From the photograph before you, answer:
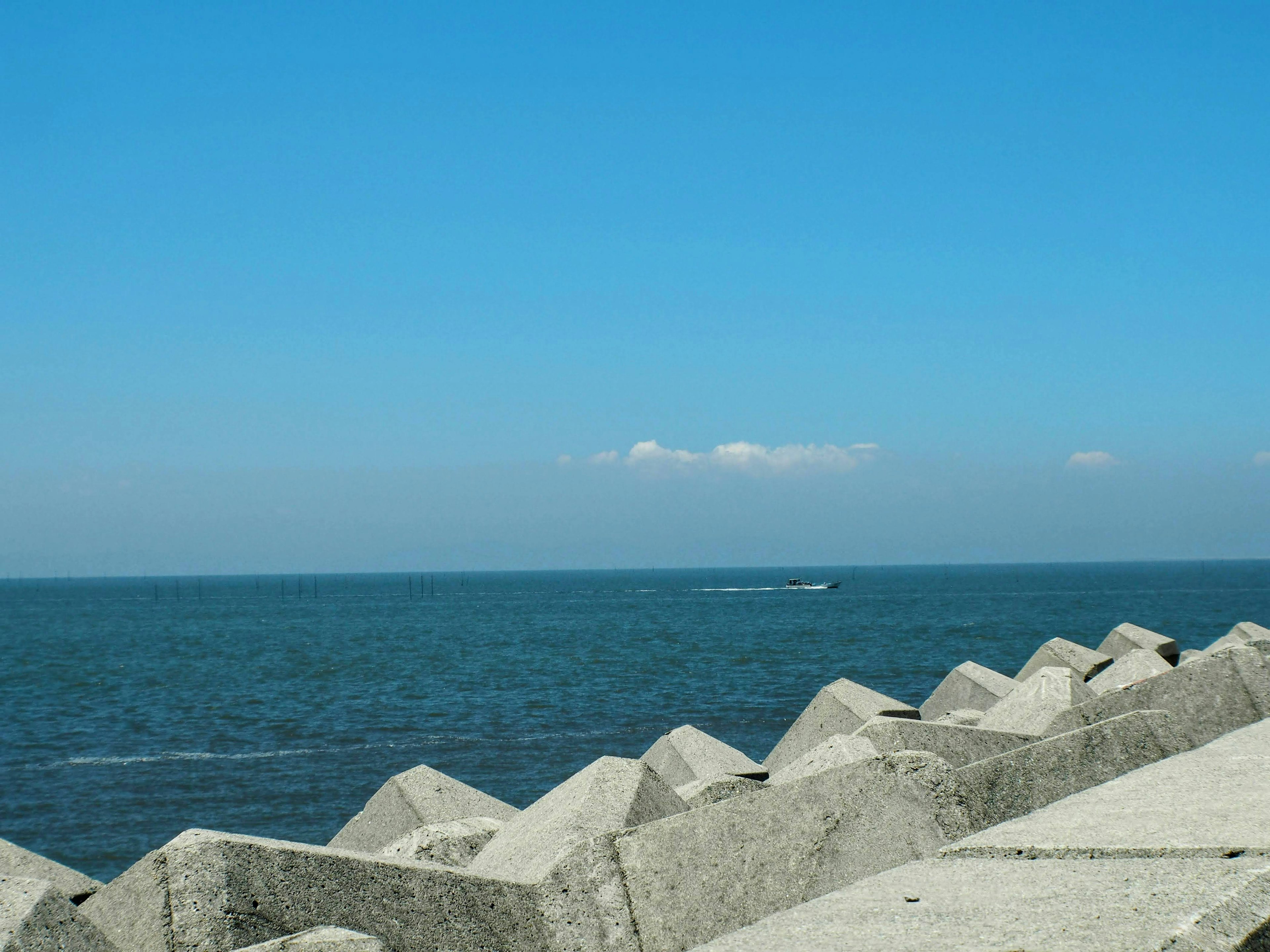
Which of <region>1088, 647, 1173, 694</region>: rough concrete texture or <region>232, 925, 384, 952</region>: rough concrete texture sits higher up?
<region>232, 925, 384, 952</region>: rough concrete texture

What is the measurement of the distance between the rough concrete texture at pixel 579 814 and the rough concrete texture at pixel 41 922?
135cm

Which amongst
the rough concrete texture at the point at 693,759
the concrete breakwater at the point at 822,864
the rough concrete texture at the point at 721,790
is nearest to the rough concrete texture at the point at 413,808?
the concrete breakwater at the point at 822,864

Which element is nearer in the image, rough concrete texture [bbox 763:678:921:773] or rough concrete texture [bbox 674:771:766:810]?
rough concrete texture [bbox 674:771:766:810]

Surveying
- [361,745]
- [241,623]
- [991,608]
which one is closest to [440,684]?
[361,745]

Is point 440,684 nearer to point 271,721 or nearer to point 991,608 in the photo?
point 271,721

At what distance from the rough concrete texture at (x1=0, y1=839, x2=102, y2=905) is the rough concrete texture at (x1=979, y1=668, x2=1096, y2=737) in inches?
182

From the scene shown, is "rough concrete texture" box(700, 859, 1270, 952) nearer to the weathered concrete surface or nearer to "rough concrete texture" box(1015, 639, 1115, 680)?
the weathered concrete surface

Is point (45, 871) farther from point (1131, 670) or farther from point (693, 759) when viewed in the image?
point (1131, 670)

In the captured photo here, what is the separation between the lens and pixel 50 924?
9.23 ft

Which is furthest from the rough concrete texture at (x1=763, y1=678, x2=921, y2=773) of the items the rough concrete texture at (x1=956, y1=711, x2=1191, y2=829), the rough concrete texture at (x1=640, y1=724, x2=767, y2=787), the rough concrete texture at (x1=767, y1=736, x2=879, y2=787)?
the rough concrete texture at (x1=956, y1=711, x2=1191, y2=829)

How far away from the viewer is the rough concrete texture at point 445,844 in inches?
193

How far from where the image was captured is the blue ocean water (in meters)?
13.8

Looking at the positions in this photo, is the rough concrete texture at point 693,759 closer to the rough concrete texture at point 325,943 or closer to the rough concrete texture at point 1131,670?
the rough concrete texture at point 1131,670

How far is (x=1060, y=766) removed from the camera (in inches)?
166
